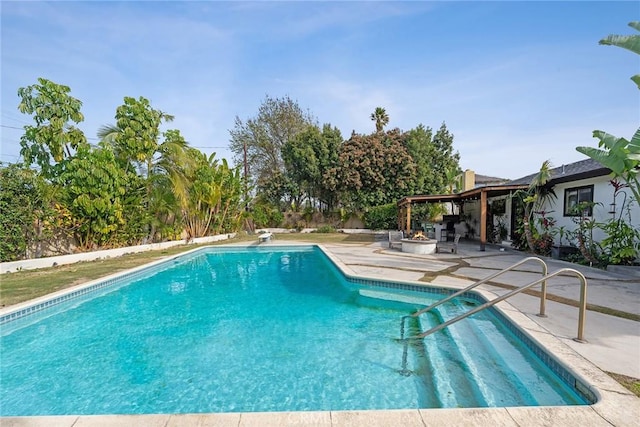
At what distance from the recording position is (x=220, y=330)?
5531mm

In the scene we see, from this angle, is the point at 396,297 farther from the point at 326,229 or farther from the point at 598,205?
the point at 326,229

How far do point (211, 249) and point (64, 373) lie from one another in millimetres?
11813

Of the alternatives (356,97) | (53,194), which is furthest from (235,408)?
(356,97)

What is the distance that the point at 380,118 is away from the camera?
29.0m

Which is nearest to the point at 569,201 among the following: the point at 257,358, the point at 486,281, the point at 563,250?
the point at 563,250

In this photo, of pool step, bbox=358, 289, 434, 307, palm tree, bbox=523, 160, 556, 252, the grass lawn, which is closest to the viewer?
the grass lawn

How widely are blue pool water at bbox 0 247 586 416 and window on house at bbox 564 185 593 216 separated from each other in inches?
266

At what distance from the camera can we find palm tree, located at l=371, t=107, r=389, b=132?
28886mm

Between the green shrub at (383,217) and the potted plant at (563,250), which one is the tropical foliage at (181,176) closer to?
the green shrub at (383,217)

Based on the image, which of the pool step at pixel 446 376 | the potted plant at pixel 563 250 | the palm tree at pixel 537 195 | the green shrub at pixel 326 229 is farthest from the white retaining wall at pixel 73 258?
the potted plant at pixel 563 250

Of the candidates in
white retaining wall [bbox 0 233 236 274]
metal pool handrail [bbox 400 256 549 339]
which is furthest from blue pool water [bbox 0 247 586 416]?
white retaining wall [bbox 0 233 236 274]

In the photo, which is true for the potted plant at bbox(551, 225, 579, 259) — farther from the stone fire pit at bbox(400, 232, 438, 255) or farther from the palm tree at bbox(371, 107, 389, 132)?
the palm tree at bbox(371, 107, 389, 132)

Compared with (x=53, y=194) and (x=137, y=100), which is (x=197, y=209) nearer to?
(x=137, y=100)

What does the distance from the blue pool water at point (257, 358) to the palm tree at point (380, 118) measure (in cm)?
2418
